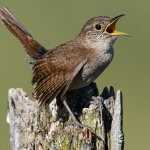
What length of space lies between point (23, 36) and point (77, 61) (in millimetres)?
1076

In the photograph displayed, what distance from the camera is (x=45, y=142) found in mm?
6773

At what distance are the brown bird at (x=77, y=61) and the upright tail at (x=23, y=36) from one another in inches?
2.0

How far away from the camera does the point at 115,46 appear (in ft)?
48.5

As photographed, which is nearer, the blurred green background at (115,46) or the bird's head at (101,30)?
the bird's head at (101,30)

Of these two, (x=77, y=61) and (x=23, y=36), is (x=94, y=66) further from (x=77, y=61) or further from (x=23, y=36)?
(x=23, y=36)

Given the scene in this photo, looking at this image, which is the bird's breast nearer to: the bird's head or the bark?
the bird's head

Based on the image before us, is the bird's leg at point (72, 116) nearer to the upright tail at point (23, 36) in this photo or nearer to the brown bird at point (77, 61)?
the brown bird at point (77, 61)

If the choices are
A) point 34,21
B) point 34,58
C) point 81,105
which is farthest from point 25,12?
point 81,105

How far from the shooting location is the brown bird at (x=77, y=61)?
318 inches

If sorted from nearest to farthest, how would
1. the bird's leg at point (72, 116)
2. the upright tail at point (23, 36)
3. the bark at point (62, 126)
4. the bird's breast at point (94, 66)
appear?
the bark at point (62, 126)
the bird's leg at point (72, 116)
the bird's breast at point (94, 66)
the upright tail at point (23, 36)

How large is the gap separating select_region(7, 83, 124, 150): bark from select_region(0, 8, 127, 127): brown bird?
671mm

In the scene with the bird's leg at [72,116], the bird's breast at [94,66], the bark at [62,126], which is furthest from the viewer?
the bird's breast at [94,66]

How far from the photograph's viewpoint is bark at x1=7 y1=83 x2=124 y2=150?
669 centimetres

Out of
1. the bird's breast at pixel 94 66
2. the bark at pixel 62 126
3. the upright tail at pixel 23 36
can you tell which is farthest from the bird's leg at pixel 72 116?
the upright tail at pixel 23 36
